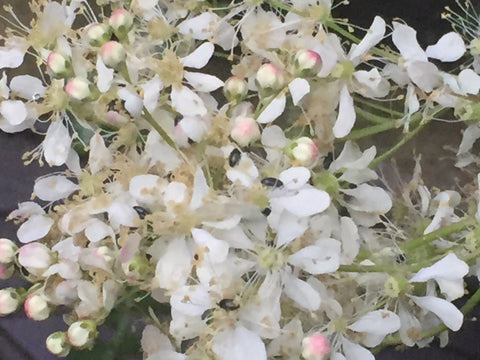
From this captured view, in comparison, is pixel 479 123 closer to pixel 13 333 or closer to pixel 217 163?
pixel 217 163

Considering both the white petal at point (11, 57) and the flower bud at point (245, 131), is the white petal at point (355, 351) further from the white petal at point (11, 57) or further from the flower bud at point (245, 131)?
the white petal at point (11, 57)

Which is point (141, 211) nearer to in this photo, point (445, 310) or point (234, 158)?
point (234, 158)

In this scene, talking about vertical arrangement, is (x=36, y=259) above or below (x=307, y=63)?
below

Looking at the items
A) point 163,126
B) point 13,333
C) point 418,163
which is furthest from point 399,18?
point 13,333

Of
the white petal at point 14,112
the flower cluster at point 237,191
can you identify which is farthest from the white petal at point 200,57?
the white petal at point 14,112

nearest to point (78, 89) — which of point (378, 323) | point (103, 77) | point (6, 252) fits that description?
point (103, 77)
